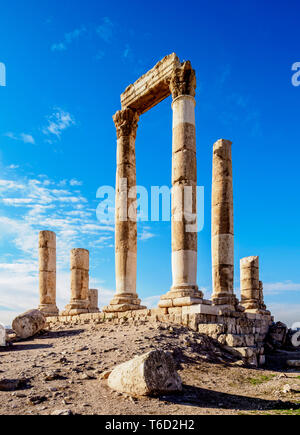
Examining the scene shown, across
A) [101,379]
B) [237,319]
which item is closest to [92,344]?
[101,379]

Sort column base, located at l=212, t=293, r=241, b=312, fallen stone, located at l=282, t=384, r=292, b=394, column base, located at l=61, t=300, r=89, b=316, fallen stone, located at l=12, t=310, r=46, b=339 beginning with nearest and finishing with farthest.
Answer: fallen stone, located at l=282, t=384, r=292, b=394 < fallen stone, located at l=12, t=310, r=46, b=339 < column base, located at l=212, t=293, r=241, b=312 < column base, located at l=61, t=300, r=89, b=316

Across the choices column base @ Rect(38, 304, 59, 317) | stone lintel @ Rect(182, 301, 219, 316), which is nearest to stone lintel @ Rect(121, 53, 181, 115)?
stone lintel @ Rect(182, 301, 219, 316)

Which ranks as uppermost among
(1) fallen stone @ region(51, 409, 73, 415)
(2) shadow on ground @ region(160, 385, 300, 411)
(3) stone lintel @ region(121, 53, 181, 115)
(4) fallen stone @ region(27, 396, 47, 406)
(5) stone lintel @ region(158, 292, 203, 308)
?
(3) stone lintel @ region(121, 53, 181, 115)

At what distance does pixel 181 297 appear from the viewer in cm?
1359

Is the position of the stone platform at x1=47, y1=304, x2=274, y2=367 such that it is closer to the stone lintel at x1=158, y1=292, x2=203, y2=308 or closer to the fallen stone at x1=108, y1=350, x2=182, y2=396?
the stone lintel at x1=158, y1=292, x2=203, y2=308

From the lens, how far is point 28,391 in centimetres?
682

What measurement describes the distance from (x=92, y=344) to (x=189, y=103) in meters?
9.44

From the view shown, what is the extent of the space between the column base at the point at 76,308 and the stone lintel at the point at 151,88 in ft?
33.4

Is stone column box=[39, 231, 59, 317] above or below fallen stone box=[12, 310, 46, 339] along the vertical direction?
above

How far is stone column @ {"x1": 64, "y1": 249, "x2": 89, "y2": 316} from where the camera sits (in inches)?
835

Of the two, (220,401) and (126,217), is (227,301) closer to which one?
(126,217)

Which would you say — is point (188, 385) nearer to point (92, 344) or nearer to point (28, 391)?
point (28, 391)

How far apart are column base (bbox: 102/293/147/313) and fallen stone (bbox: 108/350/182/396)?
29.6 feet

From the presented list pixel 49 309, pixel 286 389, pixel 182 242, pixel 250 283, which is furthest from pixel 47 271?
pixel 286 389
